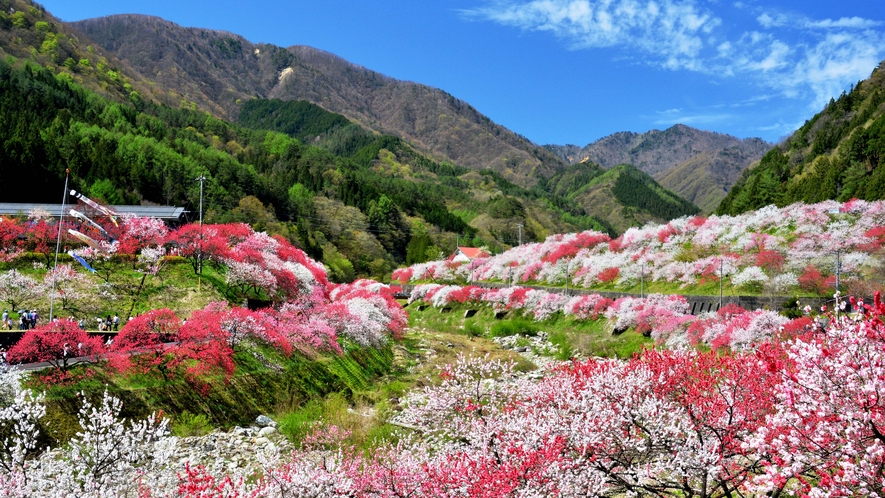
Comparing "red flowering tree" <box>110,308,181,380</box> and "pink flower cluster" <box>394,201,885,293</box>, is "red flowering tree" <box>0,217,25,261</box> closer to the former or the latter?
"red flowering tree" <box>110,308,181,380</box>

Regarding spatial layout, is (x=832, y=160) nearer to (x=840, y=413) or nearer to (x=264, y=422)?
(x=264, y=422)

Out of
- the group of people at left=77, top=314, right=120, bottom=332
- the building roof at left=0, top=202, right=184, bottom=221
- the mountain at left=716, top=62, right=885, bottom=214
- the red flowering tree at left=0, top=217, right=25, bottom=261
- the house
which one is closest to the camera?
the group of people at left=77, top=314, right=120, bottom=332

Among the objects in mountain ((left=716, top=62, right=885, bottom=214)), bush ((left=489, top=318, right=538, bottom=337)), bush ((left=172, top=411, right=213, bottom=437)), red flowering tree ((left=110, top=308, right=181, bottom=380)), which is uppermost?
mountain ((left=716, top=62, right=885, bottom=214))

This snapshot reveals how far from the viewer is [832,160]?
6456 cm

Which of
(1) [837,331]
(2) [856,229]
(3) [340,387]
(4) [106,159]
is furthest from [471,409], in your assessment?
(4) [106,159]

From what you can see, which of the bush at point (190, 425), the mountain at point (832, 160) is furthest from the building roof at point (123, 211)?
the mountain at point (832, 160)

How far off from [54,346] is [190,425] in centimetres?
463

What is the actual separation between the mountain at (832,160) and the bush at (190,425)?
58.2 m

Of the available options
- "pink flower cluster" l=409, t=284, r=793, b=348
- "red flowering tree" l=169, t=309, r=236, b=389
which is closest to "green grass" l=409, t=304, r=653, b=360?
Answer: "pink flower cluster" l=409, t=284, r=793, b=348

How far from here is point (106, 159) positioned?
6412 centimetres

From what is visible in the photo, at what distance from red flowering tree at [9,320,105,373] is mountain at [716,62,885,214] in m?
61.0

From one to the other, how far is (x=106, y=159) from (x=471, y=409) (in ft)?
230

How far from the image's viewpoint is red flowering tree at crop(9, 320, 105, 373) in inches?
600

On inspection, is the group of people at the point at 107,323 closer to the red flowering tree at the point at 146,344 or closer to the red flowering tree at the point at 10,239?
the red flowering tree at the point at 146,344
